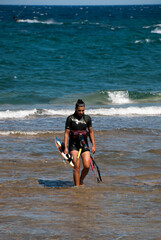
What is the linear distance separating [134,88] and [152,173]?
15893mm

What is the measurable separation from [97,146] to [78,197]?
439 cm

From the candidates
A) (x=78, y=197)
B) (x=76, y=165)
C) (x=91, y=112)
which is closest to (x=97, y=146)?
(x=76, y=165)

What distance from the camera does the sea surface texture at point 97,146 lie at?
19.5 ft

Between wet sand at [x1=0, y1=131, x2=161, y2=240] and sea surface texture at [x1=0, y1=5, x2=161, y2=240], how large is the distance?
14mm

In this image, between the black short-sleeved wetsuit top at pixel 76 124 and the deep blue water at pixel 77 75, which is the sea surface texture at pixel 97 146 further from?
the black short-sleeved wetsuit top at pixel 76 124

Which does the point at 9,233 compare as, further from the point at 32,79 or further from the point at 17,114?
the point at 32,79

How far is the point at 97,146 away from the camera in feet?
37.6

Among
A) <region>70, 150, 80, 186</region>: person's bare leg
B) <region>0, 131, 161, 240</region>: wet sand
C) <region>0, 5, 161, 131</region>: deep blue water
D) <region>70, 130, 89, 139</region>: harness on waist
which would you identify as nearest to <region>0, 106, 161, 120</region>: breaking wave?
<region>0, 5, 161, 131</region>: deep blue water

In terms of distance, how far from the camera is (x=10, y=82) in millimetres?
24375

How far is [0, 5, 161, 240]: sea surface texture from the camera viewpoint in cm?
593

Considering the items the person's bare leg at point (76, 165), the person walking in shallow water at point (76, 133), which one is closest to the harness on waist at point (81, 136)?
the person walking in shallow water at point (76, 133)

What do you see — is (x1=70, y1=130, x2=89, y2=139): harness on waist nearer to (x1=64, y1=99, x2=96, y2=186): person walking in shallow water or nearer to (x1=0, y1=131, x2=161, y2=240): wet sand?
(x1=64, y1=99, x2=96, y2=186): person walking in shallow water

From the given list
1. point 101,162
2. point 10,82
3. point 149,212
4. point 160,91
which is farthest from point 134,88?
point 149,212

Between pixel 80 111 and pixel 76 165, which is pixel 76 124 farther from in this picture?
pixel 76 165
